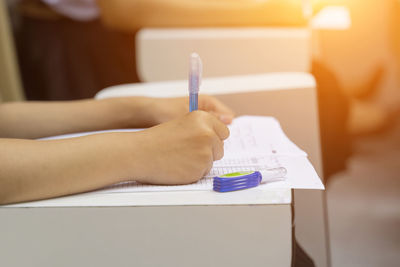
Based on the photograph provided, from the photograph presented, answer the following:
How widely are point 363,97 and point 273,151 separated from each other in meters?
1.38

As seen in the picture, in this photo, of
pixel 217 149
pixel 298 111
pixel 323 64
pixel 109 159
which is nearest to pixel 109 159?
pixel 109 159

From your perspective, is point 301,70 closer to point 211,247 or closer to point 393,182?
point 393,182

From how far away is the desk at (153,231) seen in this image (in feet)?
1.37

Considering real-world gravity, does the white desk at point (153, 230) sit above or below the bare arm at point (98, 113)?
below

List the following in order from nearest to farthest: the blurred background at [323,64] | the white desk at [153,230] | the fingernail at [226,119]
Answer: the white desk at [153,230] < the fingernail at [226,119] < the blurred background at [323,64]

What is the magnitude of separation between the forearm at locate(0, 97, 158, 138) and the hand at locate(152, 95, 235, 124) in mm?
13

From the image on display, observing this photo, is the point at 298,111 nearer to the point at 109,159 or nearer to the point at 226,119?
the point at 226,119

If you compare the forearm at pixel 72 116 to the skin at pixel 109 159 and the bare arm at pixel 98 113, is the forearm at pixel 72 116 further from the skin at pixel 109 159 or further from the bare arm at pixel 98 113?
the skin at pixel 109 159

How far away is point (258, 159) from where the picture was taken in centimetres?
53

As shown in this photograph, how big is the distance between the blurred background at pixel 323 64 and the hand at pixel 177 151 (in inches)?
24.2

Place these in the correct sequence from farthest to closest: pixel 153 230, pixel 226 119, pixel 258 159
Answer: pixel 226 119
pixel 258 159
pixel 153 230

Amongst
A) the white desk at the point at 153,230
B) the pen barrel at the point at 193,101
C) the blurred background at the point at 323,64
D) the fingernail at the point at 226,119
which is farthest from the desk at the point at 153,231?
the blurred background at the point at 323,64

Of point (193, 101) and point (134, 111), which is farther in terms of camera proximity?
point (134, 111)

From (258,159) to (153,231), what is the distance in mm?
158
